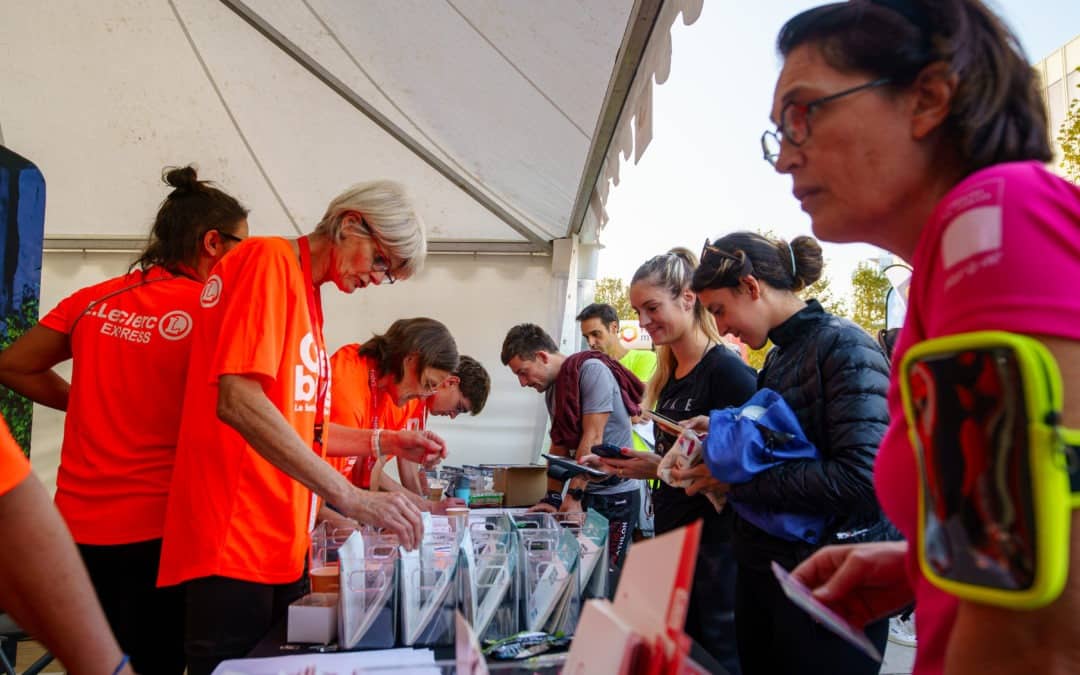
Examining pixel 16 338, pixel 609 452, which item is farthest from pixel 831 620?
pixel 16 338

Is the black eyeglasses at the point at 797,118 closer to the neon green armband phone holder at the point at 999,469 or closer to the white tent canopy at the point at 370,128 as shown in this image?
the neon green armband phone holder at the point at 999,469

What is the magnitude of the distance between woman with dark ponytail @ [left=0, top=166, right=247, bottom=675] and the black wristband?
159cm

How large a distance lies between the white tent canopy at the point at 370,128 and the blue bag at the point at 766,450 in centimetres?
125

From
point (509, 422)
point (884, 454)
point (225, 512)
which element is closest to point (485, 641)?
point (225, 512)

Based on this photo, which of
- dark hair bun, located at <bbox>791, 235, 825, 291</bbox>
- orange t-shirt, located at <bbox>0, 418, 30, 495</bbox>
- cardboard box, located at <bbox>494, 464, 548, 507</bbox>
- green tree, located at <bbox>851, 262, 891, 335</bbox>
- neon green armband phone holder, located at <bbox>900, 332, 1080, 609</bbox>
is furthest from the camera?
green tree, located at <bbox>851, 262, 891, 335</bbox>

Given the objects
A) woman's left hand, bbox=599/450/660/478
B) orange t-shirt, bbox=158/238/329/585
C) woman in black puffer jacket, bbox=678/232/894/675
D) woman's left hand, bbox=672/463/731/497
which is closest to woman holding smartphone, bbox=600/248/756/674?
woman's left hand, bbox=599/450/660/478

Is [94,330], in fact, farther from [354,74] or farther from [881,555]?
[354,74]

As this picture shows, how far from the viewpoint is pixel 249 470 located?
53.0 inches

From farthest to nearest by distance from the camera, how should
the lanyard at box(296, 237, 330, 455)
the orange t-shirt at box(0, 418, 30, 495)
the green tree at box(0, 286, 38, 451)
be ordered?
the green tree at box(0, 286, 38, 451) → the lanyard at box(296, 237, 330, 455) → the orange t-shirt at box(0, 418, 30, 495)

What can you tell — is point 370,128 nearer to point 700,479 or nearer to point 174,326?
point 174,326

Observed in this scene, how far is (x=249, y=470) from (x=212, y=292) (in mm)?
380

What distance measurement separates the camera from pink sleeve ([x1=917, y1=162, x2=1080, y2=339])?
0.42m

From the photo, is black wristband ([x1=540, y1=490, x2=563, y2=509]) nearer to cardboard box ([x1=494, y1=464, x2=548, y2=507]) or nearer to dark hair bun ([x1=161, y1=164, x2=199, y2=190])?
cardboard box ([x1=494, y1=464, x2=548, y2=507])

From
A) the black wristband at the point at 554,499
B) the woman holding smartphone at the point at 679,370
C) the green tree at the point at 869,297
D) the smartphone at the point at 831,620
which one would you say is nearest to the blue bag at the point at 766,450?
the woman holding smartphone at the point at 679,370
